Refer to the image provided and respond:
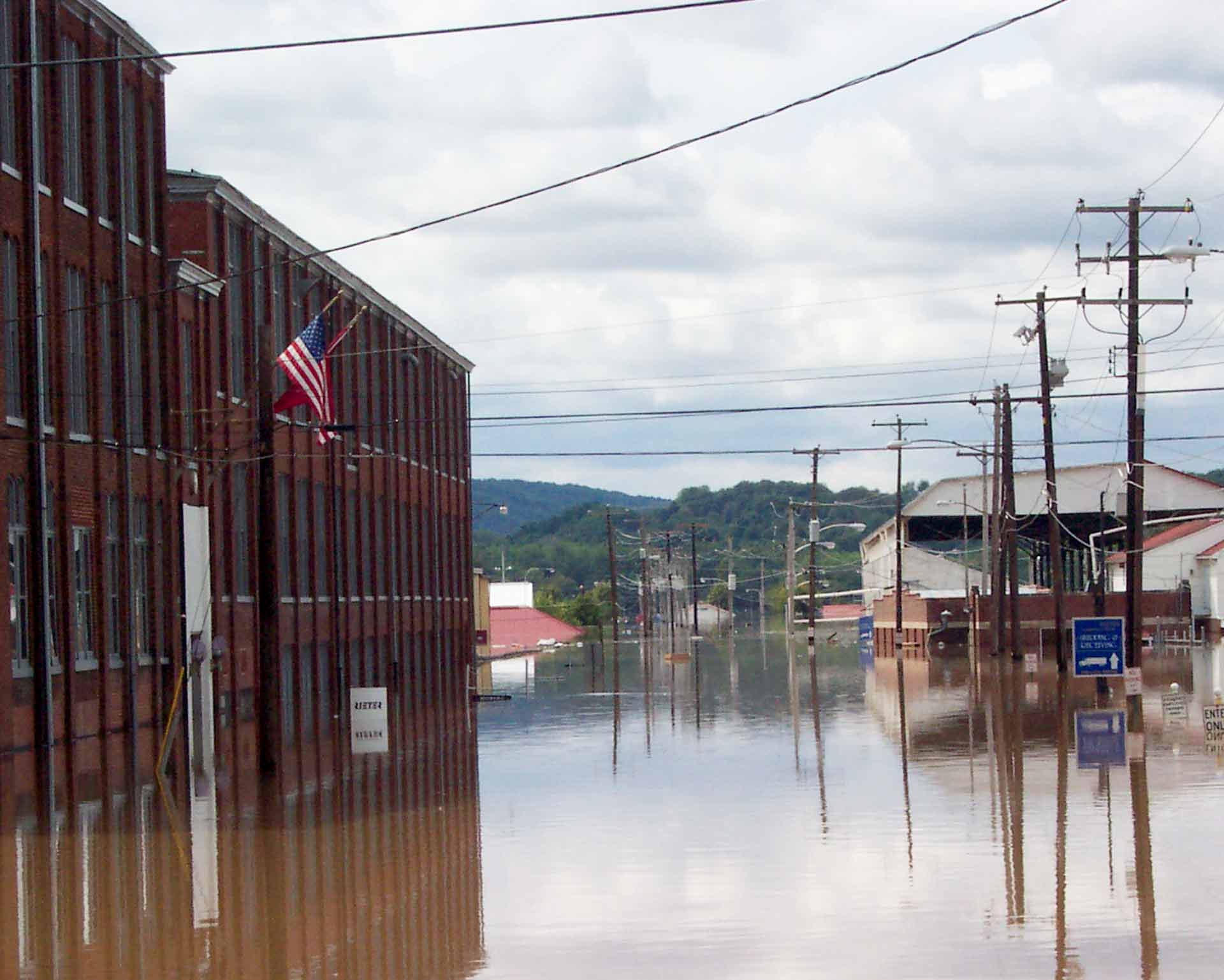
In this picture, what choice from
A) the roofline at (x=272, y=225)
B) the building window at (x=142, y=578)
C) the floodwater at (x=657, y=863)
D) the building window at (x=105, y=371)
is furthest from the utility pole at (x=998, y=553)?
the building window at (x=105, y=371)

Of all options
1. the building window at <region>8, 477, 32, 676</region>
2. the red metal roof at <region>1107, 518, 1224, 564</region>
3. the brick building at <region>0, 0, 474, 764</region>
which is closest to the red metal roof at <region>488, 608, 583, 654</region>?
the red metal roof at <region>1107, 518, 1224, 564</region>

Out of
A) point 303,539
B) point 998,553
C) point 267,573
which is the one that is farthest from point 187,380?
point 998,553

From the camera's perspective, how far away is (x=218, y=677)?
42.7 m

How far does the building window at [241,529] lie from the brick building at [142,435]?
78mm

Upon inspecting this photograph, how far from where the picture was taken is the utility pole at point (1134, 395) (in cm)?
4122

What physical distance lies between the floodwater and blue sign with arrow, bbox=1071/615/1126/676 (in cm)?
526

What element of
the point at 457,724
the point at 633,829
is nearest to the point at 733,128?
the point at 633,829

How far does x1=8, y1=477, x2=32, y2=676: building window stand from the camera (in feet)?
104

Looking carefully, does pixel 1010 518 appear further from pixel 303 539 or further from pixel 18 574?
pixel 18 574

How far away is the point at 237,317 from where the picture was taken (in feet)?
149

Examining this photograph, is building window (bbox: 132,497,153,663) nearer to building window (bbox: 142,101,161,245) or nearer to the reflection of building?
building window (bbox: 142,101,161,245)

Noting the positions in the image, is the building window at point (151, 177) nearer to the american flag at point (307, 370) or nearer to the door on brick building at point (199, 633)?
the door on brick building at point (199, 633)

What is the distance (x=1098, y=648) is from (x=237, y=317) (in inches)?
869

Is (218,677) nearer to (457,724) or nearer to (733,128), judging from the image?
(457,724)
